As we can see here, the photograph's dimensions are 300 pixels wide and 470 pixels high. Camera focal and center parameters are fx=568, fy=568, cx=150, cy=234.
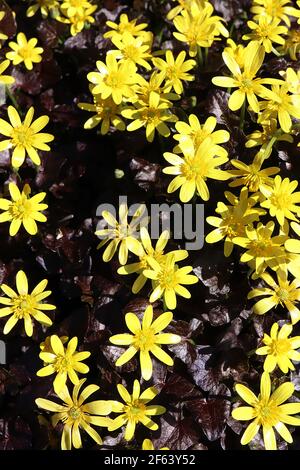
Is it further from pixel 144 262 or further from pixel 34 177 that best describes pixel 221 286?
pixel 34 177

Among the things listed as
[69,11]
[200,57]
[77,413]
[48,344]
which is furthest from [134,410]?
[69,11]

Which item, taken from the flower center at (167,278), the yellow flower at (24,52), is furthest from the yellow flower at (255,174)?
the yellow flower at (24,52)

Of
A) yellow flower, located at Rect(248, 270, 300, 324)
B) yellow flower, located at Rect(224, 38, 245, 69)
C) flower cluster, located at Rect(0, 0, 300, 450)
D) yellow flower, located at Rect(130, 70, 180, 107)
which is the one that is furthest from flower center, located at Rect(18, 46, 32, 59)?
yellow flower, located at Rect(248, 270, 300, 324)

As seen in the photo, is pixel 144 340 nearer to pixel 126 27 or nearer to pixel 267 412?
pixel 267 412

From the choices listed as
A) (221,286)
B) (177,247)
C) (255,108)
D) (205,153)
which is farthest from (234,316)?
(255,108)

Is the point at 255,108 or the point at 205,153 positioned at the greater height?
the point at 255,108

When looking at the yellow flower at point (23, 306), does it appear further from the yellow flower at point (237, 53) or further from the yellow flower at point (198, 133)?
the yellow flower at point (237, 53)
